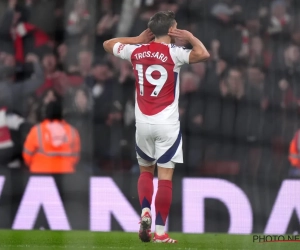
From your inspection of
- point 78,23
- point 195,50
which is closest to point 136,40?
point 195,50

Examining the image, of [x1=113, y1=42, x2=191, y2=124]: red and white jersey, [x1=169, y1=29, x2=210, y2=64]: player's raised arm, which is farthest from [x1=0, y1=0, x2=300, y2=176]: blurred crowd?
[x1=169, y1=29, x2=210, y2=64]: player's raised arm

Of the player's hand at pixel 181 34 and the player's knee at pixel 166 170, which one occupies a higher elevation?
the player's hand at pixel 181 34

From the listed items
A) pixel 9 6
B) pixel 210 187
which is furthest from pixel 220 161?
pixel 9 6

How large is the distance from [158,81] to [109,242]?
135 cm

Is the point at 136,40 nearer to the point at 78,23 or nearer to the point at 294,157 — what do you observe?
the point at 78,23

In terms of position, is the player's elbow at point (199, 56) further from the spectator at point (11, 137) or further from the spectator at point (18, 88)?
the spectator at point (11, 137)

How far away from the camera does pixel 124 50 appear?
22.7 feet

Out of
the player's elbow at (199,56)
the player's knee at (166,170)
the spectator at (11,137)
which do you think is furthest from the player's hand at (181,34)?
the spectator at (11,137)

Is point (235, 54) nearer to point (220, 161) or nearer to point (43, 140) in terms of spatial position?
point (220, 161)

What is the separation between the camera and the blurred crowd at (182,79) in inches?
371

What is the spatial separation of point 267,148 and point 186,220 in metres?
1.11

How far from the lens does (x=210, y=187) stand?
9562 mm

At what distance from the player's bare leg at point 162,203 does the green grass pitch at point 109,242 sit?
0.10m

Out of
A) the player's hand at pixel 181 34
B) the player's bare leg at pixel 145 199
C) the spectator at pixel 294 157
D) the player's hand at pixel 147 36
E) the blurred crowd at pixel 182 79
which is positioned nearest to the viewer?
the player's bare leg at pixel 145 199
